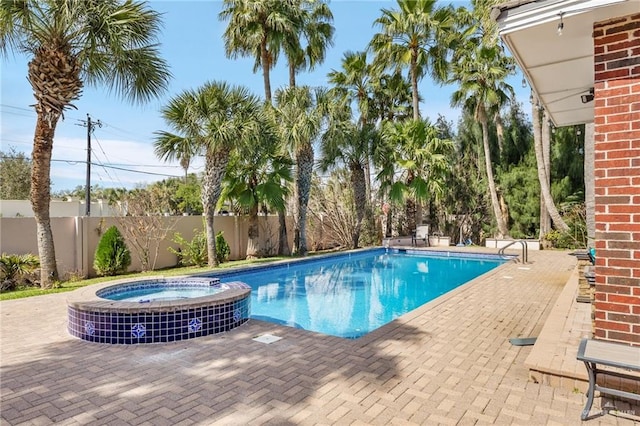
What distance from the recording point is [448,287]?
34.9 ft

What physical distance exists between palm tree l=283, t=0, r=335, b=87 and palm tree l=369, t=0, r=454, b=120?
246 cm

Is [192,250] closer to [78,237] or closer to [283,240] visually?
[78,237]

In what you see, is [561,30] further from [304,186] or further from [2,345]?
[304,186]

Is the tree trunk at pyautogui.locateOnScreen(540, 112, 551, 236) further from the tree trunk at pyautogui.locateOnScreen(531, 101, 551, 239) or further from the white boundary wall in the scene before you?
the white boundary wall

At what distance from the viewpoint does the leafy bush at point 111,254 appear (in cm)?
1039

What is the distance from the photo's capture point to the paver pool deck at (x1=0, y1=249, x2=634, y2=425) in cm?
310

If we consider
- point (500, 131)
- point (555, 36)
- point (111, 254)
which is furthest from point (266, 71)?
point (555, 36)

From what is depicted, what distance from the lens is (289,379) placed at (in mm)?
3783

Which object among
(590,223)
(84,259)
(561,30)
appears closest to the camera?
(561,30)

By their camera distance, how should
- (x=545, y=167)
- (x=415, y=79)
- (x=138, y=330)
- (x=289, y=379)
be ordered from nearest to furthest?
(x=289, y=379)
(x=138, y=330)
(x=545, y=167)
(x=415, y=79)

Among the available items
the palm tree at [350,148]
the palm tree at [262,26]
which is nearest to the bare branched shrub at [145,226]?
the palm tree at [262,26]

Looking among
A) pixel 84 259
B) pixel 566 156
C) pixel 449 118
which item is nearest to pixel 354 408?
pixel 84 259

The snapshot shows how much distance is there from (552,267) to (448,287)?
3.34m

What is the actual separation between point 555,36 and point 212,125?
9271 millimetres
